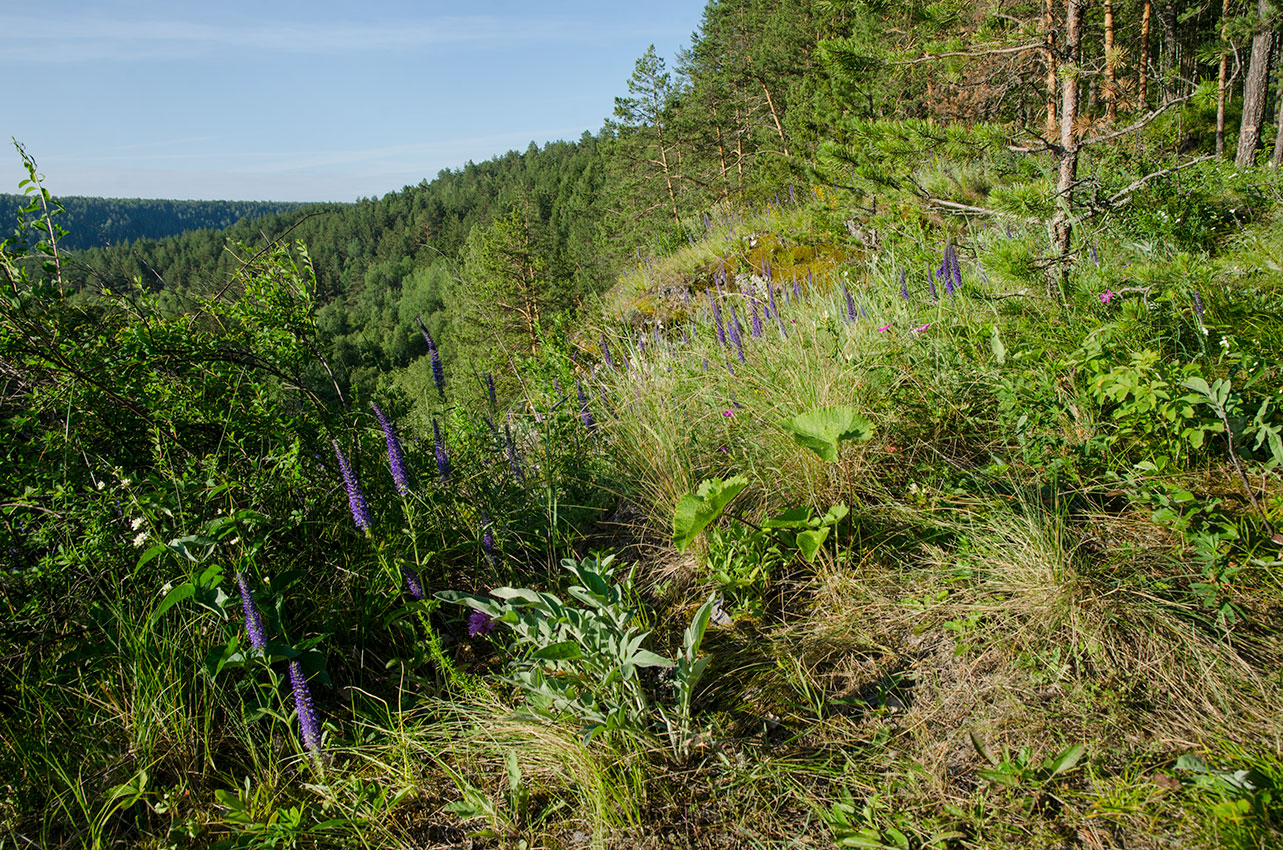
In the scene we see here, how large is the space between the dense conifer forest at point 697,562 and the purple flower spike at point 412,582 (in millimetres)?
21

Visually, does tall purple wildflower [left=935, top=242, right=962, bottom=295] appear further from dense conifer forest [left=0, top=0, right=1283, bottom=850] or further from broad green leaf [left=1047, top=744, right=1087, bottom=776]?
broad green leaf [left=1047, top=744, right=1087, bottom=776]

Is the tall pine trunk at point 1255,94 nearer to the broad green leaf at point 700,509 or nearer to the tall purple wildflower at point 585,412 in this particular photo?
the tall purple wildflower at point 585,412

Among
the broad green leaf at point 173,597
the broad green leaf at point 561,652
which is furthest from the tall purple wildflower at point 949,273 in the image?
the broad green leaf at point 173,597

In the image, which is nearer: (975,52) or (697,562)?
(697,562)

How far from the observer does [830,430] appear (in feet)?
6.74

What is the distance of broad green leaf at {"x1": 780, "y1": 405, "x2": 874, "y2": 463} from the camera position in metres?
2.05

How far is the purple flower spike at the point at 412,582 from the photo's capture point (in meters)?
1.87

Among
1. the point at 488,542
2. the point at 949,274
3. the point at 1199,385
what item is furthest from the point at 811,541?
the point at 949,274

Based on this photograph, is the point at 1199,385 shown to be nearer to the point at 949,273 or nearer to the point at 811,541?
the point at 811,541

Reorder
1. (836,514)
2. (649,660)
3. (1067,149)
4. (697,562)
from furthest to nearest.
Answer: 1. (1067,149)
2. (697,562)
3. (836,514)
4. (649,660)

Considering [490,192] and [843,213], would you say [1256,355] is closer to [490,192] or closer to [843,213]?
[843,213]

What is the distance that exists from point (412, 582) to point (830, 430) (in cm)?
141

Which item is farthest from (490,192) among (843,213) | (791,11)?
(843,213)

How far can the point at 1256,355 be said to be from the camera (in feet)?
7.23
